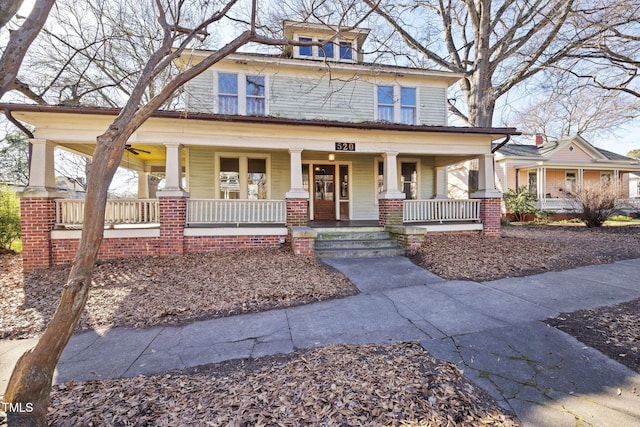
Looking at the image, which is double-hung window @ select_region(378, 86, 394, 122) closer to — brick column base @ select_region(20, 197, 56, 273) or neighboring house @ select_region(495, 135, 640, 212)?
brick column base @ select_region(20, 197, 56, 273)

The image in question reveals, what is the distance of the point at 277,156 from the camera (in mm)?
11164

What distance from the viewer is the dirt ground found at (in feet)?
7.11

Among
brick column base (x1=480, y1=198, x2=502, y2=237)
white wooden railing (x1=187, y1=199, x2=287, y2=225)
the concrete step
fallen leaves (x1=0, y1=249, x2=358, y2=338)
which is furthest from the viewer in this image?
brick column base (x1=480, y1=198, x2=502, y2=237)

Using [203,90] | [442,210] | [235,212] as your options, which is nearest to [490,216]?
[442,210]

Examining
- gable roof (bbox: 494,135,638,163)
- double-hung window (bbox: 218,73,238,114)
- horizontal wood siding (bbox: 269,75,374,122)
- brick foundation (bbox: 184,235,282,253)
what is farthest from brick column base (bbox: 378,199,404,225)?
Answer: gable roof (bbox: 494,135,638,163)

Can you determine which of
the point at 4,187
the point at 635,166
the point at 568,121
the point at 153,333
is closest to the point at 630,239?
the point at 153,333

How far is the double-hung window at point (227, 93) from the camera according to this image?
10.7m

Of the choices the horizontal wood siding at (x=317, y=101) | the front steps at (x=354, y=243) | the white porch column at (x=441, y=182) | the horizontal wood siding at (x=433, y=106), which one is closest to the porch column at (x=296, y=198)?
the front steps at (x=354, y=243)

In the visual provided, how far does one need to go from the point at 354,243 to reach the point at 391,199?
1.91 m

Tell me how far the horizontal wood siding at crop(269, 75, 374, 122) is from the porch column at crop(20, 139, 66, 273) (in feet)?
22.3

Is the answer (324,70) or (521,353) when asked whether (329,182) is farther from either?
(521,353)

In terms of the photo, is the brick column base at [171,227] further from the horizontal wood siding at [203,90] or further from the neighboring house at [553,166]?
the neighboring house at [553,166]

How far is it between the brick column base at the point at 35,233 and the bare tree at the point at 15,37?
654 cm

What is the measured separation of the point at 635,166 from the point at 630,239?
17.1 meters
